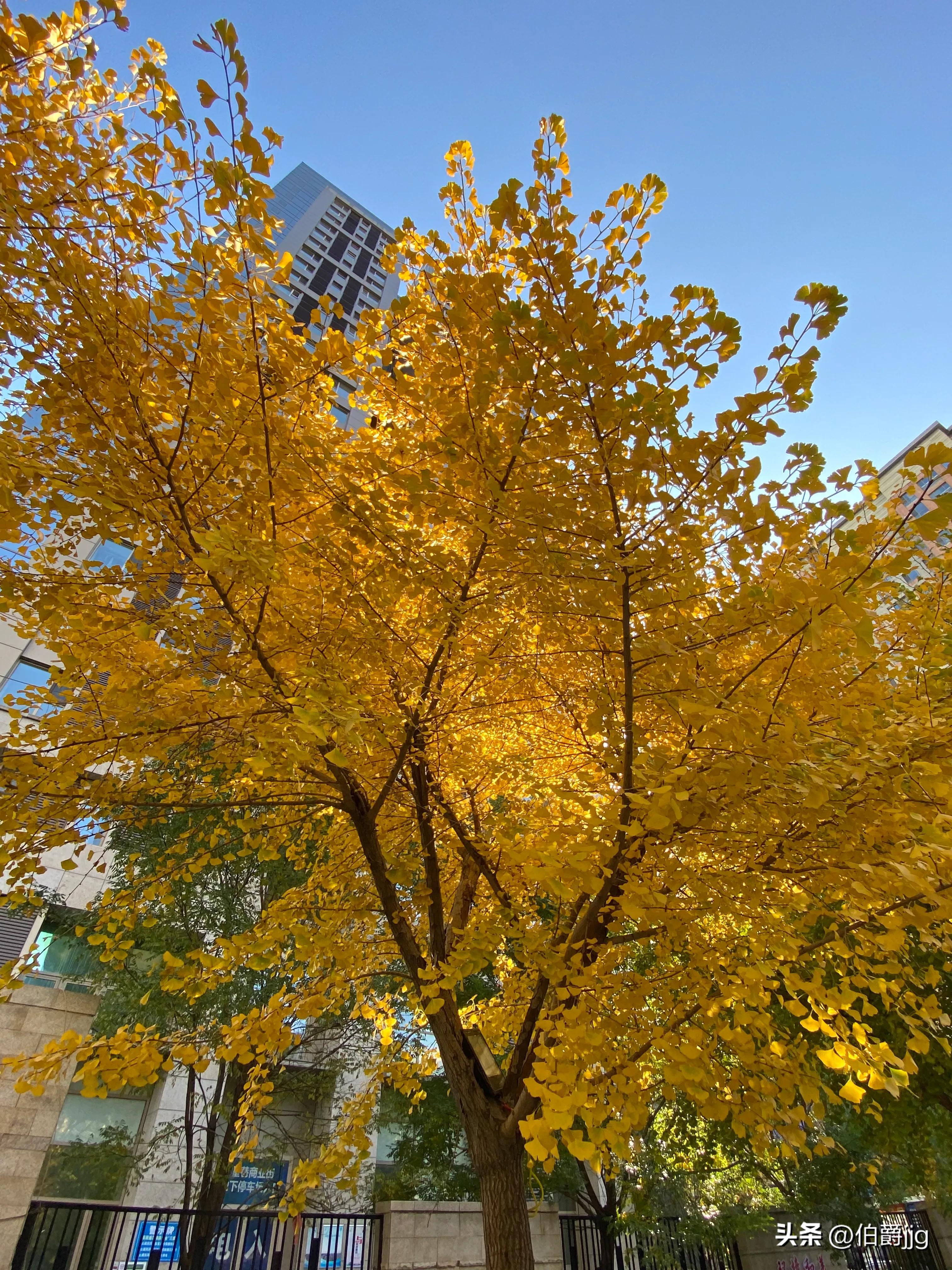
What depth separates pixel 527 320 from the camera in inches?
Result: 80.0

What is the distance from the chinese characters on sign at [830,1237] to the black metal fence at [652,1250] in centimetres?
64

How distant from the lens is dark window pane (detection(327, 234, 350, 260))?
35.5 m

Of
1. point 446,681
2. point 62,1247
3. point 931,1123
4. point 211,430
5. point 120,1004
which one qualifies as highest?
point 211,430

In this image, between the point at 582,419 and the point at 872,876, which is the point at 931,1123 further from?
the point at 582,419

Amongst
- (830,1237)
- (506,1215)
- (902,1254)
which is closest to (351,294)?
(506,1215)

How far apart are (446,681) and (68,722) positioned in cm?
220

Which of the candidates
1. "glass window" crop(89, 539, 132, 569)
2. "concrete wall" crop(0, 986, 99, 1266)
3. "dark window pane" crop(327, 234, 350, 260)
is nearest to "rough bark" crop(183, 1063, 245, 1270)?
"concrete wall" crop(0, 986, 99, 1266)

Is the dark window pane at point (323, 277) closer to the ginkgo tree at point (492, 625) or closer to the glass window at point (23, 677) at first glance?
the glass window at point (23, 677)

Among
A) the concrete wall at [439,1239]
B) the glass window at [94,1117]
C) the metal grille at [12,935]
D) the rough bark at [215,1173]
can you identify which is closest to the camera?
the concrete wall at [439,1239]

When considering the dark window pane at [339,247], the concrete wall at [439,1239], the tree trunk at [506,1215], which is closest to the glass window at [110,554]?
the concrete wall at [439,1239]

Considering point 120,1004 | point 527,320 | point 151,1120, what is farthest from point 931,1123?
point 151,1120

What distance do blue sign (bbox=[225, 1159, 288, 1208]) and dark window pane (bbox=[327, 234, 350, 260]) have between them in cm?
3965

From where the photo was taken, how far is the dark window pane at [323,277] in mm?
31531

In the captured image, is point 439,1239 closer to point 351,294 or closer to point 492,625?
point 492,625
